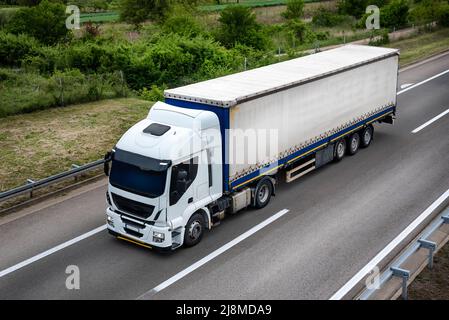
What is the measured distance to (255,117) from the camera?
1534cm

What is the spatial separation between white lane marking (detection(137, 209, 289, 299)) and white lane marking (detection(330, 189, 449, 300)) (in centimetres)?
315

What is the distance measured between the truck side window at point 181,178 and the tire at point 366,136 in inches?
373

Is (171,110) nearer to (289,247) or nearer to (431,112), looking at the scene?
(289,247)

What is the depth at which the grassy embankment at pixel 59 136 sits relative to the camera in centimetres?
1939

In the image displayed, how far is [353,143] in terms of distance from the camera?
2064 centimetres

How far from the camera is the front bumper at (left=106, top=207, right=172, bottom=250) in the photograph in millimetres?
13438

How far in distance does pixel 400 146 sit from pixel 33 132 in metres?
14.2

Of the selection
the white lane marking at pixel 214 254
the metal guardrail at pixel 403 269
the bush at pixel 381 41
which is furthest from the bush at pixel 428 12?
the metal guardrail at pixel 403 269

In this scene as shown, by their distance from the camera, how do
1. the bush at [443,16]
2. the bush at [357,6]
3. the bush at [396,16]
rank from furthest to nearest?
A: the bush at [357,6], the bush at [396,16], the bush at [443,16]

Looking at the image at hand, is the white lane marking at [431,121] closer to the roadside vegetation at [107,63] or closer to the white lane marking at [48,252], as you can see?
the roadside vegetation at [107,63]

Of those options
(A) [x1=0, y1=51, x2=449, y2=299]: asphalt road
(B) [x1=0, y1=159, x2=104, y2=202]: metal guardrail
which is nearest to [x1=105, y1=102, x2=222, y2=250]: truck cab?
(A) [x1=0, y1=51, x2=449, y2=299]: asphalt road

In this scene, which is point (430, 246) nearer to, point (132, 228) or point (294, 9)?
point (132, 228)

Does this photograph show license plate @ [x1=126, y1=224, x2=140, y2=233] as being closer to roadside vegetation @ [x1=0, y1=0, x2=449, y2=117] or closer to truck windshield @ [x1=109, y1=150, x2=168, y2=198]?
truck windshield @ [x1=109, y1=150, x2=168, y2=198]

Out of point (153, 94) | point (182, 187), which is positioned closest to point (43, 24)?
point (153, 94)
